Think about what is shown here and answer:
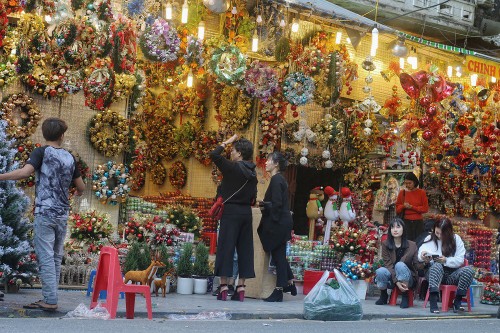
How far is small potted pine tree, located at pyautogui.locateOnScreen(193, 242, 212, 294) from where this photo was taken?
42.4 ft

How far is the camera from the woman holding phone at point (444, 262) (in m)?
12.5

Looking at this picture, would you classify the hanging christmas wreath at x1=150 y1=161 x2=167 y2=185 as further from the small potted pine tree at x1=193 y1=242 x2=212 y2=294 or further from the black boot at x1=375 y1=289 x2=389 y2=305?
the black boot at x1=375 y1=289 x2=389 y2=305

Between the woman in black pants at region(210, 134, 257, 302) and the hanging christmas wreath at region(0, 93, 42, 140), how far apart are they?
309cm

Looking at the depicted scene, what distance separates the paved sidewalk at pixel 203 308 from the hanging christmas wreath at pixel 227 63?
4112mm

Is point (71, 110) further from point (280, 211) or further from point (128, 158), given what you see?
point (280, 211)

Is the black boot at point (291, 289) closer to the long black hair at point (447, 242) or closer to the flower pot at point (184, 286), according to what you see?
the flower pot at point (184, 286)

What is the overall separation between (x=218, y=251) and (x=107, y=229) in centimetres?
207

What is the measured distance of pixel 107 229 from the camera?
13.3 metres

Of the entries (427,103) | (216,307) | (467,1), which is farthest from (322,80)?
(467,1)

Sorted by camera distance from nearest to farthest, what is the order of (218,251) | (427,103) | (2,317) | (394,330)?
(2,317) < (394,330) < (218,251) < (427,103)

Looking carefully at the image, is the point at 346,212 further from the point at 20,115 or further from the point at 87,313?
the point at 87,313

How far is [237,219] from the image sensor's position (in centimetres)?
1198

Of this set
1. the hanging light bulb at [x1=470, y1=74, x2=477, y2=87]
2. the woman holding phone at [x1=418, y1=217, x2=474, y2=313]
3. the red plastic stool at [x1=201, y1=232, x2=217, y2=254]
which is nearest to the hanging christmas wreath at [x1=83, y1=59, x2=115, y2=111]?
the red plastic stool at [x1=201, y1=232, x2=217, y2=254]

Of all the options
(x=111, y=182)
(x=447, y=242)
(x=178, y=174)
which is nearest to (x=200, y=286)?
(x=111, y=182)
